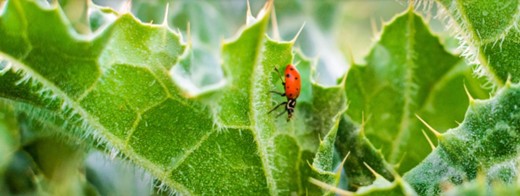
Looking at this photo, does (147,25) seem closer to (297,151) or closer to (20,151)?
(297,151)

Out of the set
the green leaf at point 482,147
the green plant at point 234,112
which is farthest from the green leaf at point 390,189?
the green leaf at point 482,147

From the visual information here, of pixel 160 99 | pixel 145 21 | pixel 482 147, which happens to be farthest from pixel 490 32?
pixel 145 21

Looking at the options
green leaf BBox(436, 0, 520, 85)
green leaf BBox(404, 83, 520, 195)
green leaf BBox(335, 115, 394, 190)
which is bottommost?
green leaf BBox(335, 115, 394, 190)

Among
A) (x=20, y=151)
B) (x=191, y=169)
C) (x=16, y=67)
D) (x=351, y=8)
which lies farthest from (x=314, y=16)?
(x=16, y=67)

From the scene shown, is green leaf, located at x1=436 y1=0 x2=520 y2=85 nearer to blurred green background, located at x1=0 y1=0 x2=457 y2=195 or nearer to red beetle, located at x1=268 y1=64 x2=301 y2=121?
blurred green background, located at x1=0 y1=0 x2=457 y2=195

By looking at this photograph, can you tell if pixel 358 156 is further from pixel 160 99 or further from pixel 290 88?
pixel 160 99

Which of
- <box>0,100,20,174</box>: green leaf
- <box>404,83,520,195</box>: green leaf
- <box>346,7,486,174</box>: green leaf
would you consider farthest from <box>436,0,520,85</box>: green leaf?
<box>0,100,20,174</box>: green leaf
